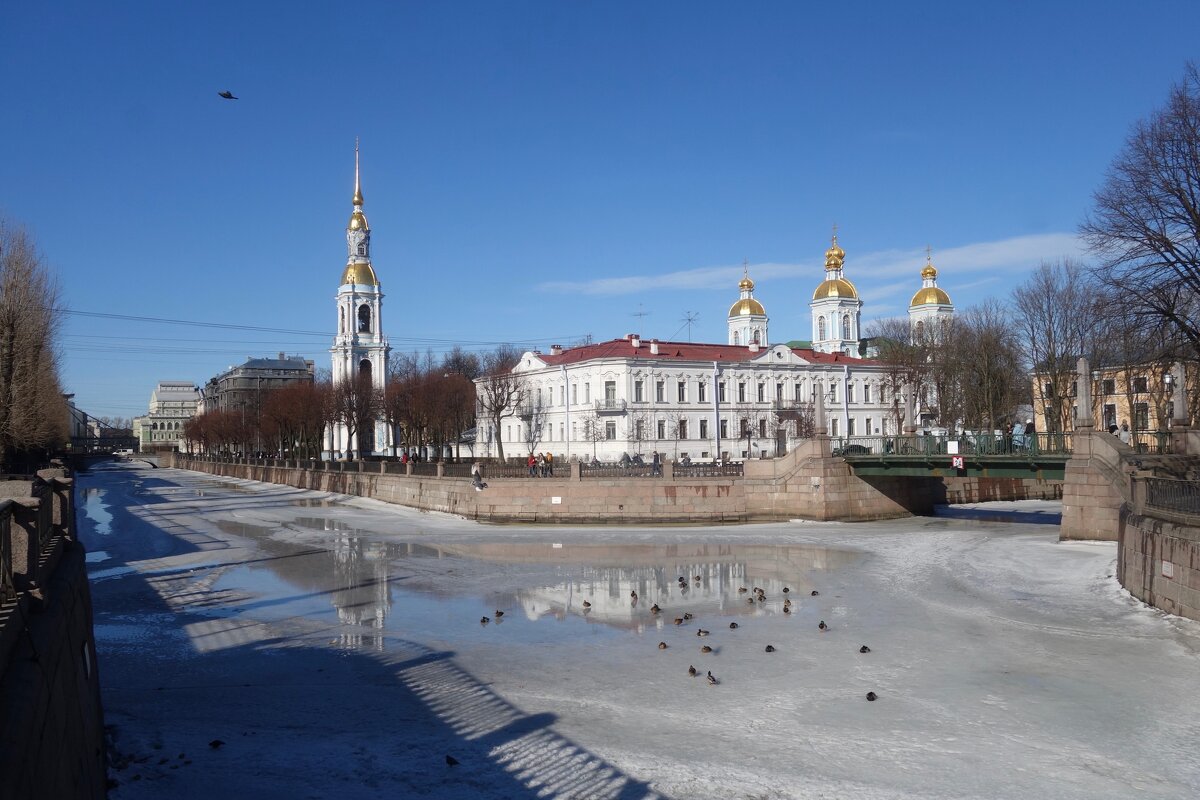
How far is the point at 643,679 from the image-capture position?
657 inches

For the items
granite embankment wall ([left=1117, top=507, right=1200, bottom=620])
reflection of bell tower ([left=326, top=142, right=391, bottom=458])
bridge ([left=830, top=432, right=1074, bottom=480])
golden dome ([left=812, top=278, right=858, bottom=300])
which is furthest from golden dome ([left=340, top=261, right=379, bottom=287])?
granite embankment wall ([left=1117, top=507, right=1200, bottom=620])

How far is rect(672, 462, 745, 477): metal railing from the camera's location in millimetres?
47281

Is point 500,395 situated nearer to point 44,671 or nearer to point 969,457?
point 969,457

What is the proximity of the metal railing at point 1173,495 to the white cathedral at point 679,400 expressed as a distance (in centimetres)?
4441

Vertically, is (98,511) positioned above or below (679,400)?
below

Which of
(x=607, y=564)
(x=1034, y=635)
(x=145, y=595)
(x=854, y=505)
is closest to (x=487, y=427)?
(x=854, y=505)

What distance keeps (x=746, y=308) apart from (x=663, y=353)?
31554mm

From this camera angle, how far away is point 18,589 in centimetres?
859

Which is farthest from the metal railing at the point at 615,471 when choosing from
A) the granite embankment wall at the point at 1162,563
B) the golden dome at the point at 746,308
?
the golden dome at the point at 746,308

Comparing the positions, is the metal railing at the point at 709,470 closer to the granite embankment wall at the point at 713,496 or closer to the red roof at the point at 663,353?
the granite embankment wall at the point at 713,496

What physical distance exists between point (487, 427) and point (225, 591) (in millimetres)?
58204

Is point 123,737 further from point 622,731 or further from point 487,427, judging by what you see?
point 487,427

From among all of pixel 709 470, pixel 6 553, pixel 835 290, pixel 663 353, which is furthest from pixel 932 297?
pixel 6 553

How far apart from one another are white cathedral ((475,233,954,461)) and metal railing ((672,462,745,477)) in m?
21.3
